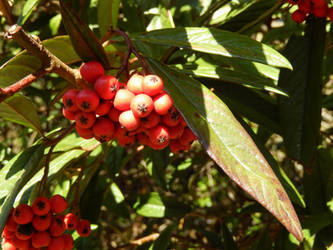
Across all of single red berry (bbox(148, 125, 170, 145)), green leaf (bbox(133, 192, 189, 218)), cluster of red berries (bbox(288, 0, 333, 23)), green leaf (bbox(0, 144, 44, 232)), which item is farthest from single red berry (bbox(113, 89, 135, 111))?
green leaf (bbox(133, 192, 189, 218))

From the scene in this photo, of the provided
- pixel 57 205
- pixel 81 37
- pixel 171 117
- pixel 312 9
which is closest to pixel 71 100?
pixel 81 37

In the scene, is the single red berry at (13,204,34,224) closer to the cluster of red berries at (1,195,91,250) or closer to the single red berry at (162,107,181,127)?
the cluster of red berries at (1,195,91,250)

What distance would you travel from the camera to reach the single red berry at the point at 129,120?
1.08m

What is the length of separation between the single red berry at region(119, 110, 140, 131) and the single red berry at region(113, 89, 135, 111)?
0.02 m

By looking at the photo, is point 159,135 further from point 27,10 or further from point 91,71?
point 27,10

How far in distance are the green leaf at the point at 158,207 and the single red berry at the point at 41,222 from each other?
1174mm

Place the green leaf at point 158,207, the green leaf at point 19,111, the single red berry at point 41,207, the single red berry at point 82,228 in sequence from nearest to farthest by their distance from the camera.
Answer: the single red berry at point 41,207 < the green leaf at point 19,111 < the single red berry at point 82,228 < the green leaf at point 158,207

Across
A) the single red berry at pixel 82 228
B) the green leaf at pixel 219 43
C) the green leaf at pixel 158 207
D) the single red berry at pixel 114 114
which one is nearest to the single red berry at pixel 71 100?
the single red berry at pixel 114 114

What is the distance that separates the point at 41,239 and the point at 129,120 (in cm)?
54

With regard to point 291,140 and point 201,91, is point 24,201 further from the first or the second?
point 291,140

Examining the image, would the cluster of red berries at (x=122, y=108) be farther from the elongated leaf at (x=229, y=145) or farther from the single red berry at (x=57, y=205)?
the single red berry at (x=57, y=205)

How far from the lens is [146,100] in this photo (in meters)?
1.05

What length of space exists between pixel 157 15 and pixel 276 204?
1379 millimetres

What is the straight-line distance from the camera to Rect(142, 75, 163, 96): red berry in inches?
41.8
